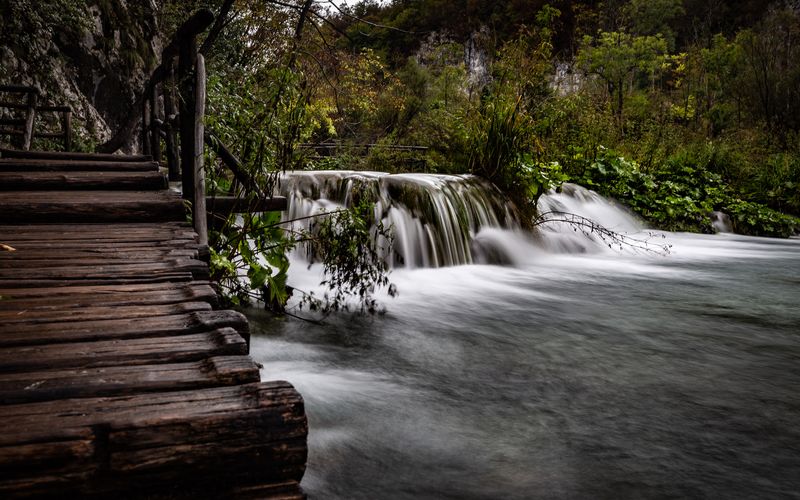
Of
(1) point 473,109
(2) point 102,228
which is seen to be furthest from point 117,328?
(1) point 473,109

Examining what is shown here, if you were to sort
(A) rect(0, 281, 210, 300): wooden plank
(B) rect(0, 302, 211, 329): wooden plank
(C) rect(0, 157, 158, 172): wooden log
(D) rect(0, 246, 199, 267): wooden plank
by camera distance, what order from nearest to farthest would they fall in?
(B) rect(0, 302, 211, 329): wooden plank, (A) rect(0, 281, 210, 300): wooden plank, (D) rect(0, 246, 199, 267): wooden plank, (C) rect(0, 157, 158, 172): wooden log

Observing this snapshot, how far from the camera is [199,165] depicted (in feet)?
13.3

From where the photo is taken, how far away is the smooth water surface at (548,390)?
8.07 feet

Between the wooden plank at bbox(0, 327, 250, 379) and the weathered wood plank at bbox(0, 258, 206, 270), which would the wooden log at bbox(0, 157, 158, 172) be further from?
the wooden plank at bbox(0, 327, 250, 379)

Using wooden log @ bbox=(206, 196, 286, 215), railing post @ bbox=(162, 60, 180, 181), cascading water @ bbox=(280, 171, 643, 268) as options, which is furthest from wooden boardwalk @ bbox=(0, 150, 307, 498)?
cascading water @ bbox=(280, 171, 643, 268)

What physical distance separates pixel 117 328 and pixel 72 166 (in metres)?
4.85

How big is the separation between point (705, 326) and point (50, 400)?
496cm

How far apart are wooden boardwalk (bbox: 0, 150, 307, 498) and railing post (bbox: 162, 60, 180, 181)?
285 centimetres

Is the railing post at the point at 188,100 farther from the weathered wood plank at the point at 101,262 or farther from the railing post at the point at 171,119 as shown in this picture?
the weathered wood plank at the point at 101,262

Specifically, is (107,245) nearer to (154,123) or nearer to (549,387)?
(549,387)

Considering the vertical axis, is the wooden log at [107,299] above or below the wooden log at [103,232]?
below

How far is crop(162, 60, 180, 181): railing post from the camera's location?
17.2 feet

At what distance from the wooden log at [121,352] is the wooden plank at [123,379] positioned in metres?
0.04

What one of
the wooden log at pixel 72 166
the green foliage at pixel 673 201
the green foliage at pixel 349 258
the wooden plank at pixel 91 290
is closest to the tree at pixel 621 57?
the green foliage at pixel 673 201
